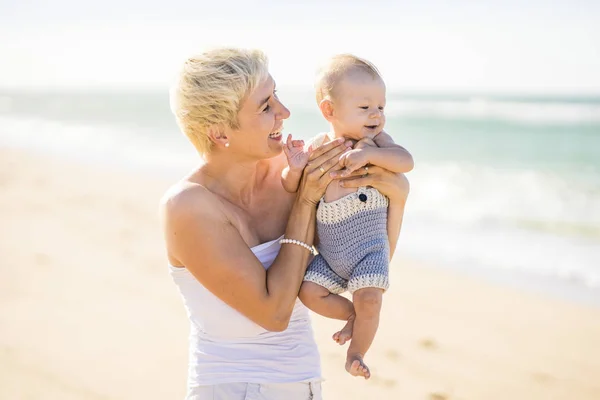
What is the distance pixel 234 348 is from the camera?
2463mm

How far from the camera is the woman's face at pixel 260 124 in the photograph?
2492mm

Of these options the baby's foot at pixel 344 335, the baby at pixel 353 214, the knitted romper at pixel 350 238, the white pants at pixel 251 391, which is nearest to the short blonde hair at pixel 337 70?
the baby at pixel 353 214

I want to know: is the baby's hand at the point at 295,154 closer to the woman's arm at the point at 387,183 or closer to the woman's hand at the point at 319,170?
the woman's hand at the point at 319,170

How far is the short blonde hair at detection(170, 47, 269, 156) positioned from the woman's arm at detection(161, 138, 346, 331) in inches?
10.5

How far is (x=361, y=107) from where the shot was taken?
9.26 ft

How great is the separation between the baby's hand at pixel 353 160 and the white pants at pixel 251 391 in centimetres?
81

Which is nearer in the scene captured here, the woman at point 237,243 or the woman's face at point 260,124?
the woman at point 237,243

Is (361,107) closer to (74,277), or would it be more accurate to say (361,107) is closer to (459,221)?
(74,277)

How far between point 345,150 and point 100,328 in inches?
138

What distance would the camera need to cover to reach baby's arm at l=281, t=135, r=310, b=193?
8.59 feet

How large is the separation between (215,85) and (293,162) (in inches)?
17.0

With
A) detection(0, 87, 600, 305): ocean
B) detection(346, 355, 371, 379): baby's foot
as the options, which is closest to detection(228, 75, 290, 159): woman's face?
detection(346, 355, 371, 379): baby's foot

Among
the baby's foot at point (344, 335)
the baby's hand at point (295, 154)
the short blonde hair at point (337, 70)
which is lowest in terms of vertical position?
the baby's foot at point (344, 335)

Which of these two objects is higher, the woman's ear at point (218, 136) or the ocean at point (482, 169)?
the woman's ear at point (218, 136)
